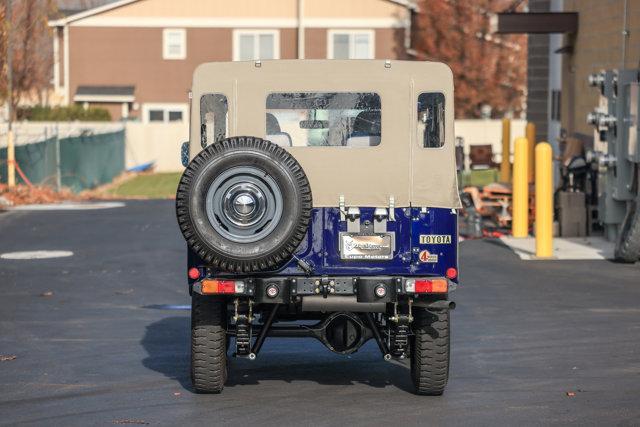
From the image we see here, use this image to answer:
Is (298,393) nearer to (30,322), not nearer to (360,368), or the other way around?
(360,368)

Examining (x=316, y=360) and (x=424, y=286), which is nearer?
(x=424, y=286)

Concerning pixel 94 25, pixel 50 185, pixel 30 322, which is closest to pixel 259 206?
pixel 30 322

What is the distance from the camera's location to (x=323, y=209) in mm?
10156

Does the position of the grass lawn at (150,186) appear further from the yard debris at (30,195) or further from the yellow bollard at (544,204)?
the yellow bollard at (544,204)

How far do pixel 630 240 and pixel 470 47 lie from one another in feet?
125

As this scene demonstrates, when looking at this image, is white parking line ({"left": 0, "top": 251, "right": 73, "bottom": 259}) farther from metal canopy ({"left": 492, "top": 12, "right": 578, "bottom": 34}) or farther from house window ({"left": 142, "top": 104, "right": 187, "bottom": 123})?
house window ({"left": 142, "top": 104, "right": 187, "bottom": 123})

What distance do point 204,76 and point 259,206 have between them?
138cm

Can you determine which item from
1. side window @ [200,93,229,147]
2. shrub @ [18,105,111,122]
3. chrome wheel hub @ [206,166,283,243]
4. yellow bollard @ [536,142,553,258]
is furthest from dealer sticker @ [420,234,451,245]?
shrub @ [18,105,111,122]

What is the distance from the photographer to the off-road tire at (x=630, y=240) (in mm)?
19141

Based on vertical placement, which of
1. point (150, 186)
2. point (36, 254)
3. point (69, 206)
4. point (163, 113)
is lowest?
point (36, 254)

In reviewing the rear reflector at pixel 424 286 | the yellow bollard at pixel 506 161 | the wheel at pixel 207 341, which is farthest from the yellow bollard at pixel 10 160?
the rear reflector at pixel 424 286

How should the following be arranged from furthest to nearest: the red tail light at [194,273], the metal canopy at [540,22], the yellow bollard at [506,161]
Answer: the yellow bollard at [506,161] → the metal canopy at [540,22] → the red tail light at [194,273]

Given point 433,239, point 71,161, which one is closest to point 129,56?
point 71,161

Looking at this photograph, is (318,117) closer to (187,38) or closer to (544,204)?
(544,204)
